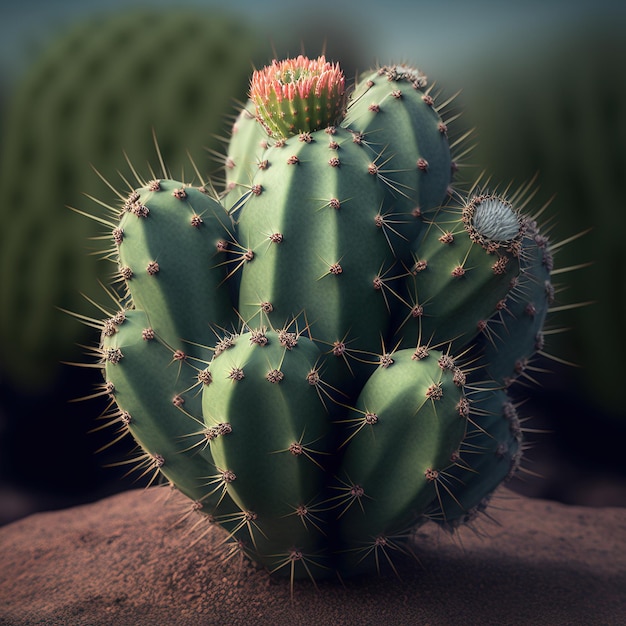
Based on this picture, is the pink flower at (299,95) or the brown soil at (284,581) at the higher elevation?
the pink flower at (299,95)

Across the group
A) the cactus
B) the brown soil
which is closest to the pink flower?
the cactus

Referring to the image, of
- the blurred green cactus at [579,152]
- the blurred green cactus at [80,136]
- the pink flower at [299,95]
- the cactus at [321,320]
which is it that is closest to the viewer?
the cactus at [321,320]

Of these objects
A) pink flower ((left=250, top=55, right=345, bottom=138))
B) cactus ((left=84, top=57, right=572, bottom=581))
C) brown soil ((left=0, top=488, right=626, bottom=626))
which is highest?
pink flower ((left=250, top=55, right=345, bottom=138))

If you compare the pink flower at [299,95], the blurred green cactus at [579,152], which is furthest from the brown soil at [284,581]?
the pink flower at [299,95]

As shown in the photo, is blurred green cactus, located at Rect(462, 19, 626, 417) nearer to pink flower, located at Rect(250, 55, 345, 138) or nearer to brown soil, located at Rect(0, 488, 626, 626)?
brown soil, located at Rect(0, 488, 626, 626)

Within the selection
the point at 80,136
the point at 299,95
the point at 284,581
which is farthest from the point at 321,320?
the point at 80,136

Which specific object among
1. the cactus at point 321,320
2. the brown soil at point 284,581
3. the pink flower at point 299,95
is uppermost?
the pink flower at point 299,95

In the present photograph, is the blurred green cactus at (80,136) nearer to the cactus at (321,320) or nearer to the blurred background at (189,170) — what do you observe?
the blurred background at (189,170)

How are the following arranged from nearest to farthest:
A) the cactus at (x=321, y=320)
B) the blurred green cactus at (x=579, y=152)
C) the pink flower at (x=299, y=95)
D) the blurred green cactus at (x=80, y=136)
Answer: the cactus at (x=321, y=320) < the pink flower at (x=299, y=95) < the blurred green cactus at (x=579, y=152) < the blurred green cactus at (x=80, y=136)
